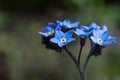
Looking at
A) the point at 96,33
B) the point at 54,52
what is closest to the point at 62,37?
the point at 96,33

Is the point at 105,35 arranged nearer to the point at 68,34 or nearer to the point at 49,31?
the point at 68,34

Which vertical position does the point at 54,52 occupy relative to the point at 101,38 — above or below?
above

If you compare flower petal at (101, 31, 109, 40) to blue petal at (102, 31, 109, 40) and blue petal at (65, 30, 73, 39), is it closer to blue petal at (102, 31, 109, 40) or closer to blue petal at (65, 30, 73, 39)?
blue petal at (102, 31, 109, 40)

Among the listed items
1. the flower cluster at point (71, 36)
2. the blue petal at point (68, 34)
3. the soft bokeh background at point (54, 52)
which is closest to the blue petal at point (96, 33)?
the flower cluster at point (71, 36)

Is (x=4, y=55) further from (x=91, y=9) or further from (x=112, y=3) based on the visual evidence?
(x=112, y=3)

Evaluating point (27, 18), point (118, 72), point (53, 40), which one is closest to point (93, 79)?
point (118, 72)

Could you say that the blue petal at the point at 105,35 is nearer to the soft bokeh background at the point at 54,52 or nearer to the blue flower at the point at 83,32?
the blue flower at the point at 83,32
